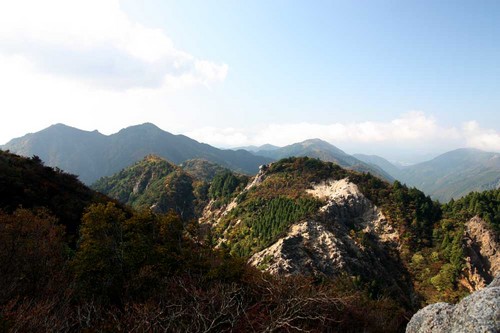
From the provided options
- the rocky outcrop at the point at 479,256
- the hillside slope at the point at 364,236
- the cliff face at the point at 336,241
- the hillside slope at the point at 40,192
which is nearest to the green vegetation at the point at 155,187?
the hillside slope at the point at 364,236

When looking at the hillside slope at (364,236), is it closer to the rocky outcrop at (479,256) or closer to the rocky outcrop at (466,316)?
the rocky outcrop at (479,256)

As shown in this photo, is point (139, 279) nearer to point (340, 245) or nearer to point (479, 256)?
point (340, 245)

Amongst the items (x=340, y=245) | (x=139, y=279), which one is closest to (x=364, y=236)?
(x=340, y=245)

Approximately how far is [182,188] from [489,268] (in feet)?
387

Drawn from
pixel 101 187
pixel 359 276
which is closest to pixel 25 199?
pixel 359 276

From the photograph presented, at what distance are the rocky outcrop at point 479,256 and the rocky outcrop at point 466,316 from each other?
199 feet

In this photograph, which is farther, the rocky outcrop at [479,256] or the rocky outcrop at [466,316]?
the rocky outcrop at [479,256]

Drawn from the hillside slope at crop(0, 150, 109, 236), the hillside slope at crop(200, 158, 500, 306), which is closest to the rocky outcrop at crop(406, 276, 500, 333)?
the hillside slope at crop(200, 158, 500, 306)

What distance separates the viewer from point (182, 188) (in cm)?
14100

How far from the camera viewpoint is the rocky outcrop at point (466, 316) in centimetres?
1232

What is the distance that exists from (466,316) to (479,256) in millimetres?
70558

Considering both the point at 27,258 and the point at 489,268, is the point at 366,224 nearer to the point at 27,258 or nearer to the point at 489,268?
the point at 489,268

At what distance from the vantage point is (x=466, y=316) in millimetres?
13469

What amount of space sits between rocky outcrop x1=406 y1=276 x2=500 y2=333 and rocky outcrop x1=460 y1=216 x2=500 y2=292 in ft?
199
